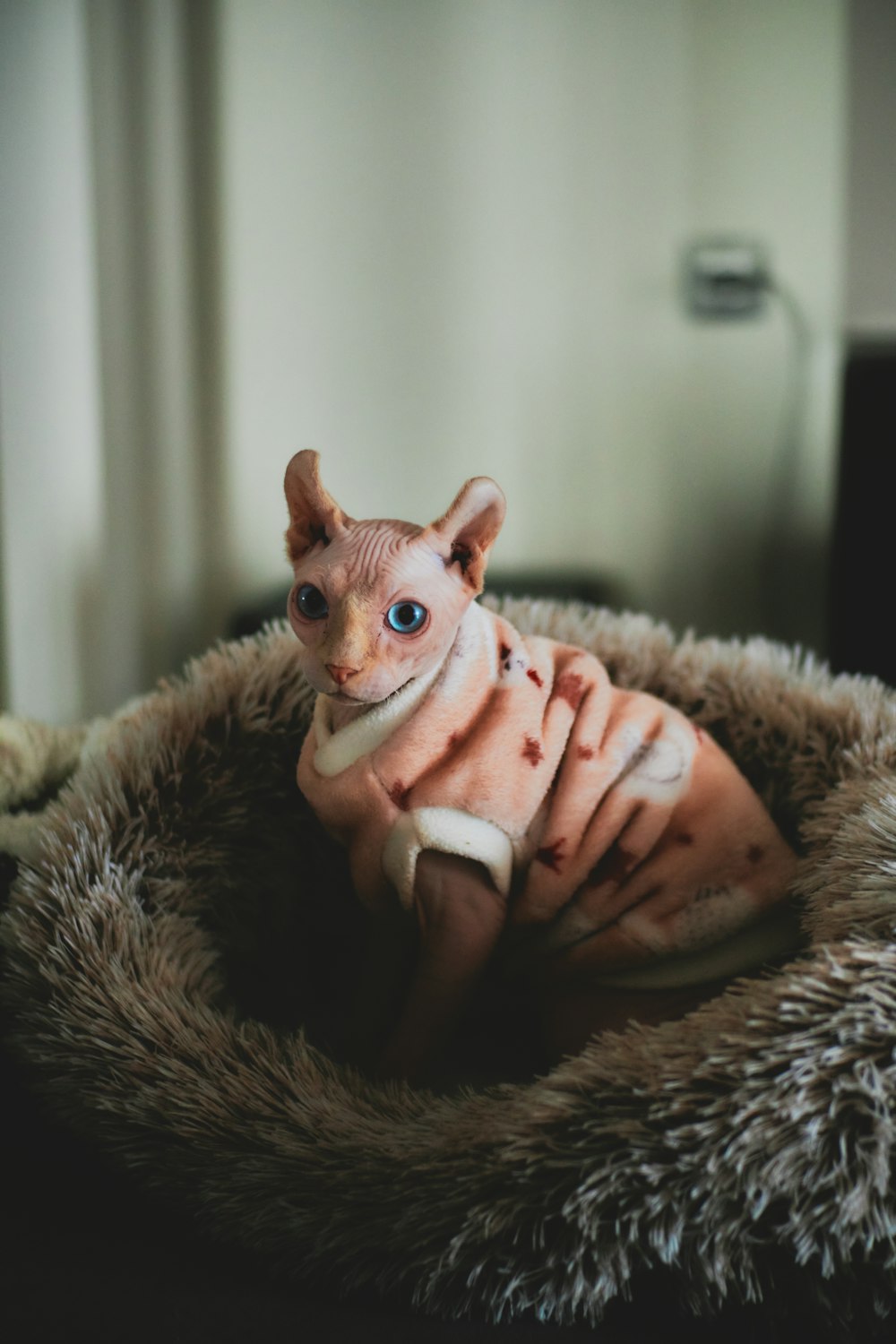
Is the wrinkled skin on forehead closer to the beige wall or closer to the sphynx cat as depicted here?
the sphynx cat

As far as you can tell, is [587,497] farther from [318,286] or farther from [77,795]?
[77,795]

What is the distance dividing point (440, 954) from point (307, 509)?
26 cm

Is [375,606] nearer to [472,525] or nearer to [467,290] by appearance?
[472,525]

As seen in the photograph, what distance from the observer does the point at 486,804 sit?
2.00ft

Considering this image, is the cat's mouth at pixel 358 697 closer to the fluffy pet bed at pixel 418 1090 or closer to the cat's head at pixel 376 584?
the cat's head at pixel 376 584

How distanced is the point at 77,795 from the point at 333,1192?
30 centimetres

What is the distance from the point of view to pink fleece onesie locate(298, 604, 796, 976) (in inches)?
24.1

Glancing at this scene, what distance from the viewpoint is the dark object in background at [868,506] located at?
1418 mm

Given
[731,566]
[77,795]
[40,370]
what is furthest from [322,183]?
[77,795]

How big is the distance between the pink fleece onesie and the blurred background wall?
2.69 ft

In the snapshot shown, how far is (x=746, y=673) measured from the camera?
79 cm

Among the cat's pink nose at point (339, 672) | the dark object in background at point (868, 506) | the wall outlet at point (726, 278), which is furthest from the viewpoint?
the wall outlet at point (726, 278)

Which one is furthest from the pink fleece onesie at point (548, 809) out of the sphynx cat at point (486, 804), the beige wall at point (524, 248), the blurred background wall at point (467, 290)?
the beige wall at point (524, 248)

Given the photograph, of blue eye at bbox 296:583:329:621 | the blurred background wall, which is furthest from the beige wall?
blue eye at bbox 296:583:329:621
